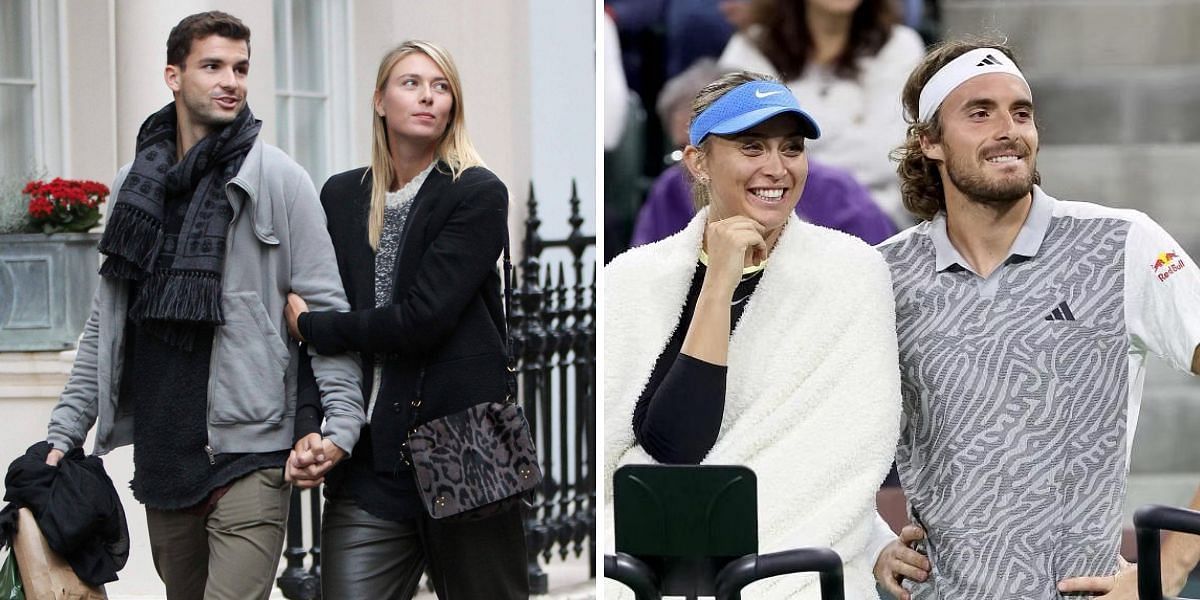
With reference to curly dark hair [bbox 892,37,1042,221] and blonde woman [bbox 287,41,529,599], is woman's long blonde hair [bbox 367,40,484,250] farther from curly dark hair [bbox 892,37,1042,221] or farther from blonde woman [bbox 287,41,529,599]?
curly dark hair [bbox 892,37,1042,221]

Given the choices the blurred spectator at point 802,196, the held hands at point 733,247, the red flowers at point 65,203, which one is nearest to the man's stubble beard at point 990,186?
the held hands at point 733,247

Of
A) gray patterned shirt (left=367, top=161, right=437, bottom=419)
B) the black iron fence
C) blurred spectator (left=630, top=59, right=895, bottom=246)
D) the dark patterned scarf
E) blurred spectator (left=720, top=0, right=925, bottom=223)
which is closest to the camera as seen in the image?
the dark patterned scarf

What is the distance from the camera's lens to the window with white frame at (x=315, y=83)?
4.43m

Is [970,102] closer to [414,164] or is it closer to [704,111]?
[704,111]

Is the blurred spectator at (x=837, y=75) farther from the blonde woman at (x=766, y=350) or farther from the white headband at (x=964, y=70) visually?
the blonde woman at (x=766, y=350)

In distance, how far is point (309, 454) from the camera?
148 inches

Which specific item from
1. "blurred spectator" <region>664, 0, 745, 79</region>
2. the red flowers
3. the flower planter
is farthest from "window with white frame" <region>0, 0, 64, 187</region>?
"blurred spectator" <region>664, 0, 745, 79</region>

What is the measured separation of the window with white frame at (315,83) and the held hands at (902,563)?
178 centimetres

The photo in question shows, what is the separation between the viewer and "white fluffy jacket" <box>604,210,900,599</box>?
314cm

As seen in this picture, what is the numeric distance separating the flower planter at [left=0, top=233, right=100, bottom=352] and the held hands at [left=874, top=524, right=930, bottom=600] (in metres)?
1.98

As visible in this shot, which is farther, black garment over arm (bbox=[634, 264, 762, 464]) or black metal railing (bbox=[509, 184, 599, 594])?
black metal railing (bbox=[509, 184, 599, 594])

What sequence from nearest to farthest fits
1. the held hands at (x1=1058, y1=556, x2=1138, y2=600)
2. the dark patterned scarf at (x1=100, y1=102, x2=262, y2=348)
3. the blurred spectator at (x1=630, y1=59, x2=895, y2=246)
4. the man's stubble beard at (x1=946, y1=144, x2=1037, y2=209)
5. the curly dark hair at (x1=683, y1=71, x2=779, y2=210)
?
the held hands at (x1=1058, y1=556, x2=1138, y2=600) < the man's stubble beard at (x1=946, y1=144, x2=1037, y2=209) < the curly dark hair at (x1=683, y1=71, x2=779, y2=210) < the dark patterned scarf at (x1=100, y1=102, x2=262, y2=348) < the blurred spectator at (x1=630, y1=59, x2=895, y2=246)

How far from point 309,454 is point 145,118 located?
2.95 feet

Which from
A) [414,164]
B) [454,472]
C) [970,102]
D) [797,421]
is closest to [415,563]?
[454,472]
